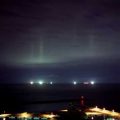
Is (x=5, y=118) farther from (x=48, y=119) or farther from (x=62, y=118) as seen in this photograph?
(x=62, y=118)

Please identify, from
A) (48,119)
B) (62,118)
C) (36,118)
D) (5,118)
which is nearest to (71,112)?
(62,118)

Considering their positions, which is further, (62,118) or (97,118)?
(97,118)

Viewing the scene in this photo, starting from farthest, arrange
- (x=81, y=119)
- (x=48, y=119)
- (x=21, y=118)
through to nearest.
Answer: (x=21, y=118), (x=48, y=119), (x=81, y=119)

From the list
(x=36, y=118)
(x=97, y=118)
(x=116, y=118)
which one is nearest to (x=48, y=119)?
(x=36, y=118)

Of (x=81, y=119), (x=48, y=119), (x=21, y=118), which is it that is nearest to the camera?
(x=81, y=119)

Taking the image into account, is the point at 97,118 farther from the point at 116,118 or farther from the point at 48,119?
the point at 48,119

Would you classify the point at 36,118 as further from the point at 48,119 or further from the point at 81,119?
the point at 81,119

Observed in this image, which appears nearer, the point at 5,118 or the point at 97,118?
the point at 97,118

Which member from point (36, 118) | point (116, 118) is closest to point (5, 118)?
point (36, 118)
